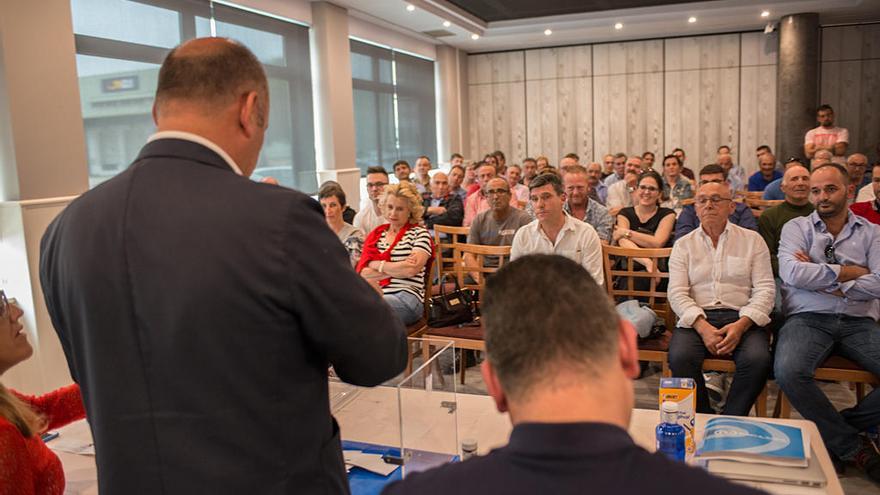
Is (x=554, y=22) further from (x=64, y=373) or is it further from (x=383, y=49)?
(x=64, y=373)

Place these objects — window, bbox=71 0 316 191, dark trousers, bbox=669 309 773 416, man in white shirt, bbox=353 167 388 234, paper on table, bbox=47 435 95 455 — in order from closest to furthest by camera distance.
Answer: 1. paper on table, bbox=47 435 95 455
2. dark trousers, bbox=669 309 773 416
3. window, bbox=71 0 316 191
4. man in white shirt, bbox=353 167 388 234

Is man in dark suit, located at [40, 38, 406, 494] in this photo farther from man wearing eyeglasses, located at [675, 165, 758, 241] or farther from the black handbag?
man wearing eyeglasses, located at [675, 165, 758, 241]

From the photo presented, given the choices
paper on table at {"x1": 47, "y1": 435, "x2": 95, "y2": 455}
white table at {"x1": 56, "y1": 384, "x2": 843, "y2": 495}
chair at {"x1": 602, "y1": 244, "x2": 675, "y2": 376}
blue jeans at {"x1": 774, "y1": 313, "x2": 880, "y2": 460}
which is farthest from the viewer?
chair at {"x1": 602, "y1": 244, "x2": 675, "y2": 376}

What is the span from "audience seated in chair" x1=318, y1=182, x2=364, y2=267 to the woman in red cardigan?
2.62 meters

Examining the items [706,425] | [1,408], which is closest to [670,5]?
[706,425]

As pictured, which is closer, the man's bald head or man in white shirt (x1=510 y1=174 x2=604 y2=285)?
the man's bald head

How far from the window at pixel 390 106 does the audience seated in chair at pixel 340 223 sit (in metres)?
4.49

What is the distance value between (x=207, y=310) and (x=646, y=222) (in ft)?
12.7

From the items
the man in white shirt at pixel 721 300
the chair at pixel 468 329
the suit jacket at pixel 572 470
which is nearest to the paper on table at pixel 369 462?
the suit jacket at pixel 572 470

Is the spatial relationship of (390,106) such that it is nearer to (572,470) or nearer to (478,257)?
(478,257)

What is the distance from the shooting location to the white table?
1.58m

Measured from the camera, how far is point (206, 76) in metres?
1.12

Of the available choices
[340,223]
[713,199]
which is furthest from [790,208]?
[340,223]

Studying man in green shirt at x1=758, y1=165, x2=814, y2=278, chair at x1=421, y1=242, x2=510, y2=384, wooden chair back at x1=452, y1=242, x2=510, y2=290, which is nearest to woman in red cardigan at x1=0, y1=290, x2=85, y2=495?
chair at x1=421, y1=242, x2=510, y2=384
